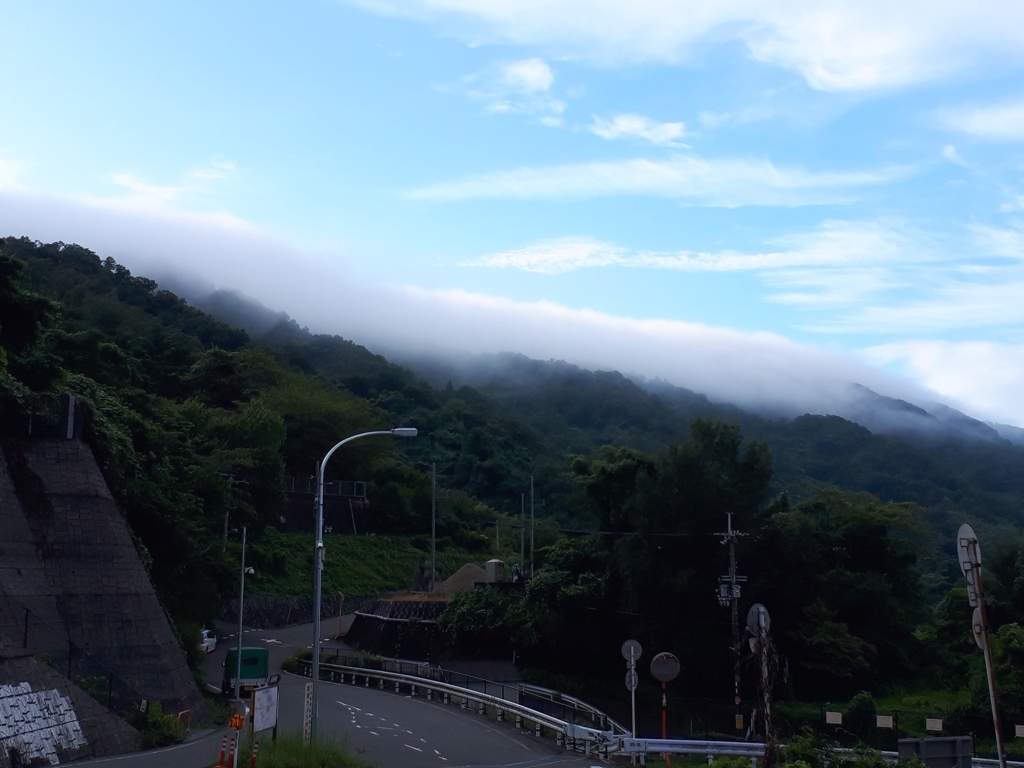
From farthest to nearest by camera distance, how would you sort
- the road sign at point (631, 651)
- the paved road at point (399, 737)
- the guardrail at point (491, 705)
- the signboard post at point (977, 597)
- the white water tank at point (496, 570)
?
the white water tank at point (496, 570)
the guardrail at point (491, 705)
the road sign at point (631, 651)
the paved road at point (399, 737)
the signboard post at point (977, 597)

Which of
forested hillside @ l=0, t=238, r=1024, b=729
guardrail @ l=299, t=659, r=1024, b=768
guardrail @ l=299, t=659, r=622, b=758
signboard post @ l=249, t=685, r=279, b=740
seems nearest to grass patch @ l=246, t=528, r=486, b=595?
forested hillside @ l=0, t=238, r=1024, b=729

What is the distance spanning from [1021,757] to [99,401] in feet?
105

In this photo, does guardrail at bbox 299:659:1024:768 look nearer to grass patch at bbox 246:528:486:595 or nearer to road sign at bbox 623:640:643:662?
road sign at bbox 623:640:643:662

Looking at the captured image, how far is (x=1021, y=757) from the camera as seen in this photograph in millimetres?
25656

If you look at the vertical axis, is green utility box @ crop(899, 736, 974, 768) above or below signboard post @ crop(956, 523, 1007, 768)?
below

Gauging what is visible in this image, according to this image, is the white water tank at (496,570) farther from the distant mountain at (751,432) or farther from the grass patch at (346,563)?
the distant mountain at (751,432)

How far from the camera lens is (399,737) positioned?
24.7 metres

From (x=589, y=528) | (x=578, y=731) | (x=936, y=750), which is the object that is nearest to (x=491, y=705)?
(x=578, y=731)

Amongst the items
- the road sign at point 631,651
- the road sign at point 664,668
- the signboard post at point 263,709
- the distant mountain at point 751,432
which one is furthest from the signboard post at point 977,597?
the distant mountain at point 751,432

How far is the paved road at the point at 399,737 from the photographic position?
2030cm

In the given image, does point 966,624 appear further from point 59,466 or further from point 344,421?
point 344,421

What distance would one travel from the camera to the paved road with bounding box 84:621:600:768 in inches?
799

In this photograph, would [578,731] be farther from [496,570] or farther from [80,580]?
[496,570]

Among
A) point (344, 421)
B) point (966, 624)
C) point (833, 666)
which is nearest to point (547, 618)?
point (833, 666)
